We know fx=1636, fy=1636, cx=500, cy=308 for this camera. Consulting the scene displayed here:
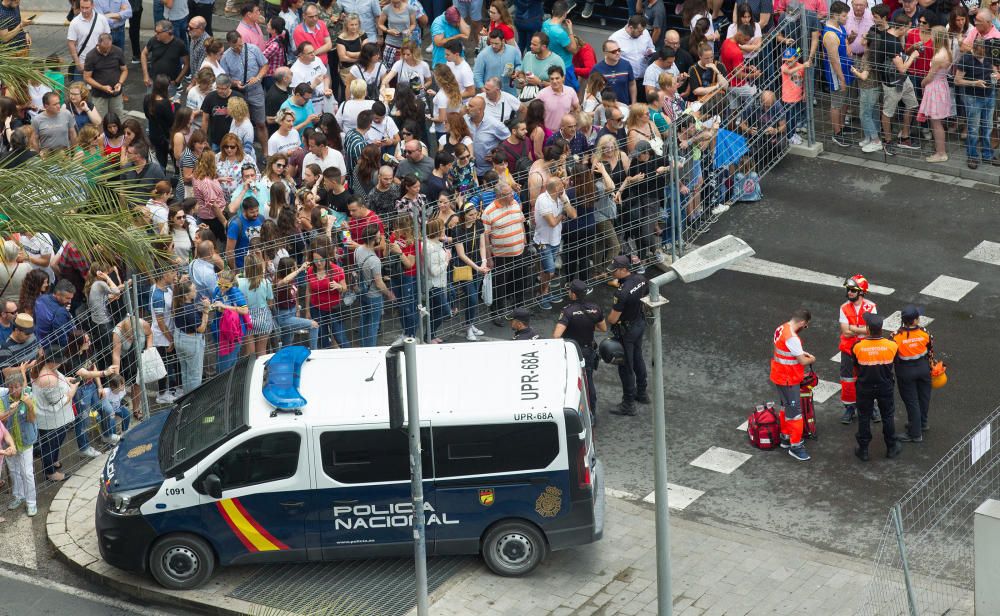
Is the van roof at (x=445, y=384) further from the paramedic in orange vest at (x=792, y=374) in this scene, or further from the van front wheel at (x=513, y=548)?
the paramedic in orange vest at (x=792, y=374)

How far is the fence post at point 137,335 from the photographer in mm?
16078

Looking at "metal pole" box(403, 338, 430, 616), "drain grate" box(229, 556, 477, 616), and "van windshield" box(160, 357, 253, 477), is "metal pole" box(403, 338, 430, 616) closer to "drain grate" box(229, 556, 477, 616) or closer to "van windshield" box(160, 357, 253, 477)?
"drain grate" box(229, 556, 477, 616)

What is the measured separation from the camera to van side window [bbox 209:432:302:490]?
14.0 m

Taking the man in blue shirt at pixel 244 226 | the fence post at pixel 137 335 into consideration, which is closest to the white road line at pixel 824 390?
the man in blue shirt at pixel 244 226

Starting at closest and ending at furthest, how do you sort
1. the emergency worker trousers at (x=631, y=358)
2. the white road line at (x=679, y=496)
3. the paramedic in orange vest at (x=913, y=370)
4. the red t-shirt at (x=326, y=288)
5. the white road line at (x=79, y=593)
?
the white road line at (x=79, y=593) → the white road line at (x=679, y=496) → the paramedic in orange vest at (x=913, y=370) → the emergency worker trousers at (x=631, y=358) → the red t-shirt at (x=326, y=288)

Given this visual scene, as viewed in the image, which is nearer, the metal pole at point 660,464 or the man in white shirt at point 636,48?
the metal pole at point 660,464

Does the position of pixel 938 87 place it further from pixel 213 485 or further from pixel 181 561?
pixel 181 561

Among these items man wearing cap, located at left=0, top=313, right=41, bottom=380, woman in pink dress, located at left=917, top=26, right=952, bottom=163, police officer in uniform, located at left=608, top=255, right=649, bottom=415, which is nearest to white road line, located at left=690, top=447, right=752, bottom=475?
police officer in uniform, located at left=608, top=255, right=649, bottom=415

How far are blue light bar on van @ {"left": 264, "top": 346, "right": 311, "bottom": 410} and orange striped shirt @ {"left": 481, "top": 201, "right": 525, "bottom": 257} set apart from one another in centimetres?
380

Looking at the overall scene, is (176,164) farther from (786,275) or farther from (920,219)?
(920,219)

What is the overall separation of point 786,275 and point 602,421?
3.78m

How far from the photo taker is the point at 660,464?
12500 mm

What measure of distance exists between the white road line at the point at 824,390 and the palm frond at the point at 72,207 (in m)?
7.26

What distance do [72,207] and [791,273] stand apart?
9.41 m
